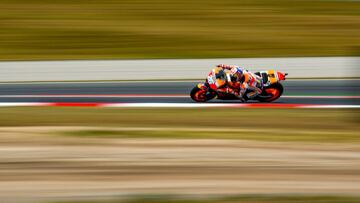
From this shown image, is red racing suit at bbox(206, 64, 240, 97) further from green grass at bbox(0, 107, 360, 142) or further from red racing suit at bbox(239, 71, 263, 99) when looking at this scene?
green grass at bbox(0, 107, 360, 142)

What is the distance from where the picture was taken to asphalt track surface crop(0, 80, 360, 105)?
17.4m

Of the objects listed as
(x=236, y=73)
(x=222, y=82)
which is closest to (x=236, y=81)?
(x=236, y=73)

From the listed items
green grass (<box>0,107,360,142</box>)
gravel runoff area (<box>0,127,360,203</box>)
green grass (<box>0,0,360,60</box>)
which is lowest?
gravel runoff area (<box>0,127,360,203</box>)

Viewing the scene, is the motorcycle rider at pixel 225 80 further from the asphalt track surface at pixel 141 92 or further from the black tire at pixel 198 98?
the asphalt track surface at pixel 141 92

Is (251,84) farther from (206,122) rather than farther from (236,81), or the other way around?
(206,122)

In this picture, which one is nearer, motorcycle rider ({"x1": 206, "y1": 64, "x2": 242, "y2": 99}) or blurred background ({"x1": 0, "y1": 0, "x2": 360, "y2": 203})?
blurred background ({"x1": 0, "y1": 0, "x2": 360, "y2": 203})

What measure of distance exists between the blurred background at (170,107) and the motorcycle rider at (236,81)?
0.49 m

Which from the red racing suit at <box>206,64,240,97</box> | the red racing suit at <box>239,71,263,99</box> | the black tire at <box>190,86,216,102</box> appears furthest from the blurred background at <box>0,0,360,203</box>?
the red racing suit at <box>206,64,240,97</box>

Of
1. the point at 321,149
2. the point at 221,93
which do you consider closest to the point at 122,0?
the point at 221,93

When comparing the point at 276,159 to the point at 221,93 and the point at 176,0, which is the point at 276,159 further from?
the point at 176,0

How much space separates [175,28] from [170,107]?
12.7m

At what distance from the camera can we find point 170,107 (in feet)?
52.1

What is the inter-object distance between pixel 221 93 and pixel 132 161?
7816mm

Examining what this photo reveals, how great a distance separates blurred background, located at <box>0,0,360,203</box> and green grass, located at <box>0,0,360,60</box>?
0.07 m
